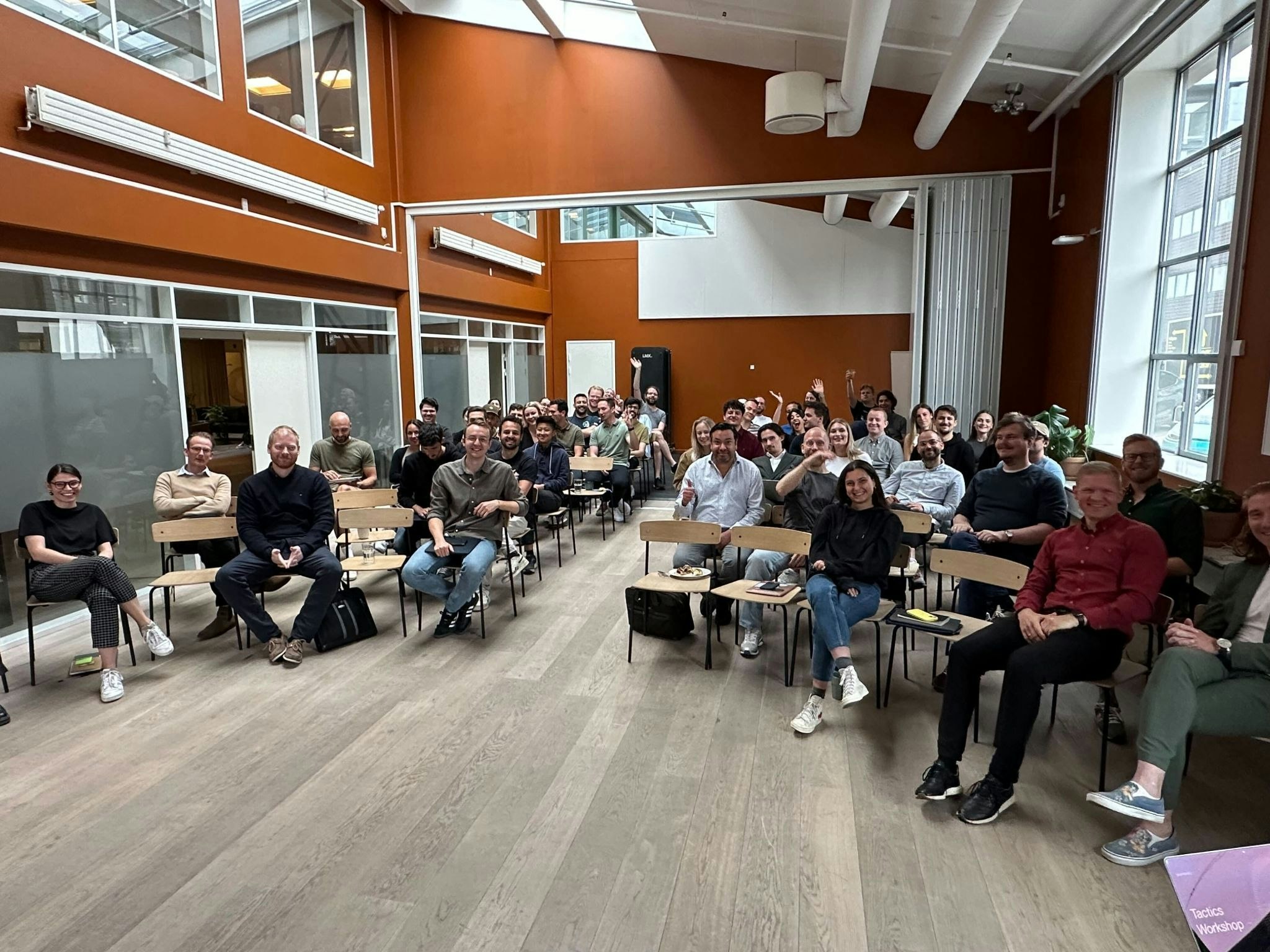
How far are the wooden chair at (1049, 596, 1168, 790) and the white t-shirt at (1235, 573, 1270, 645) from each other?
0.98 ft

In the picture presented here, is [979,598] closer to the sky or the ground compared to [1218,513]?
closer to the ground

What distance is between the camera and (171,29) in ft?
19.1

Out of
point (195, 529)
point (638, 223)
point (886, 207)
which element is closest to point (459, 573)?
point (195, 529)

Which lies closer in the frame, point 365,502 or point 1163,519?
point 1163,519

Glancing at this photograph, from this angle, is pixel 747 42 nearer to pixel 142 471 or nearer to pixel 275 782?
pixel 142 471

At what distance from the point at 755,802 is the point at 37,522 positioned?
165 inches

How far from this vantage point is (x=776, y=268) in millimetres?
13430

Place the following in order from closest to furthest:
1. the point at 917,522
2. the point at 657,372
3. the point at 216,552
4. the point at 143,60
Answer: the point at 917,522 < the point at 216,552 < the point at 143,60 < the point at 657,372

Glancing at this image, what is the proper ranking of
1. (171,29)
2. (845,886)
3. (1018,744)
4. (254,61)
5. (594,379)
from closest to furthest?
(845,886) → (1018,744) → (171,29) → (254,61) → (594,379)

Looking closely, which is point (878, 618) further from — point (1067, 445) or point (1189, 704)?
point (1067, 445)

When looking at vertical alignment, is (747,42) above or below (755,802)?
above

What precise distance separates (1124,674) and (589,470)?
5620 mm

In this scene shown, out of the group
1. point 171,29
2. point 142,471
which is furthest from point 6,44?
point 142,471

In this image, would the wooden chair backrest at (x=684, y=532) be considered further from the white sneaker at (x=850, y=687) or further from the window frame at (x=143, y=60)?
the window frame at (x=143, y=60)
